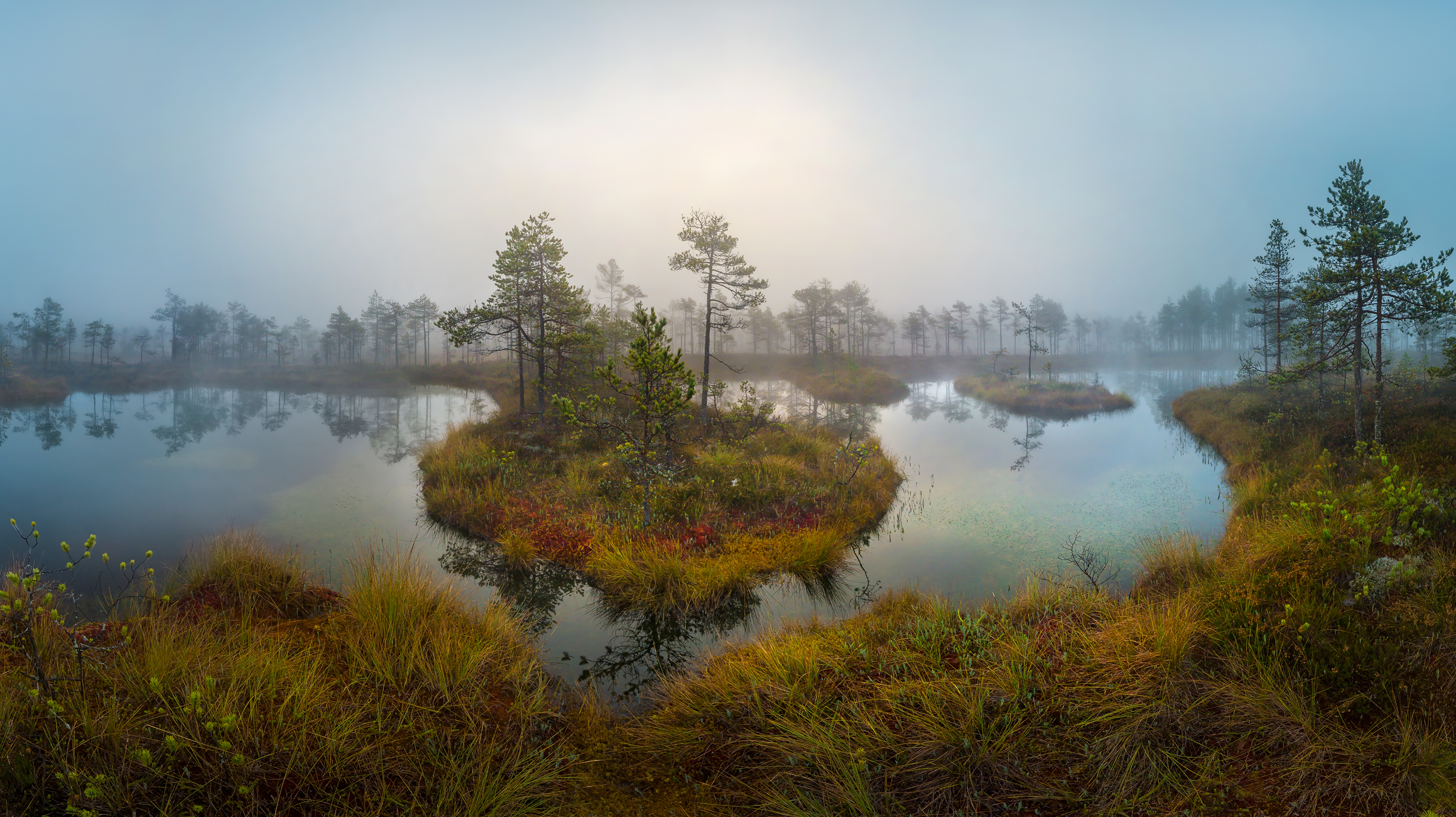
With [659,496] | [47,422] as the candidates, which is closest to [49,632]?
[659,496]

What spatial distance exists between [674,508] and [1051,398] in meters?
36.4

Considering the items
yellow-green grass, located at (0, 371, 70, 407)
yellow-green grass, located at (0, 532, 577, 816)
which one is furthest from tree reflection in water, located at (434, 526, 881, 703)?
yellow-green grass, located at (0, 371, 70, 407)

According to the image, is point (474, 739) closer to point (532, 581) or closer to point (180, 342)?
point (532, 581)

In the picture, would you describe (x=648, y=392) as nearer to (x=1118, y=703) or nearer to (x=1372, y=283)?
(x=1118, y=703)

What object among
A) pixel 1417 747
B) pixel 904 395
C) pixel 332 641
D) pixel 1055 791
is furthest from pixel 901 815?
pixel 904 395

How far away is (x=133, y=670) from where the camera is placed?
4242mm

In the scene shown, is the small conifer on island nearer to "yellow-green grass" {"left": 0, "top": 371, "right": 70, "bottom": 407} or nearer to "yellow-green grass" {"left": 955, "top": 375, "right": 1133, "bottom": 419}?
"yellow-green grass" {"left": 955, "top": 375, "right": 1133, "bottom": 419}

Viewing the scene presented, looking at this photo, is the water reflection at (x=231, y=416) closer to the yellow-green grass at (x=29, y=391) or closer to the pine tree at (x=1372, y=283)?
the yellow-green grass at (x=29, y=391)

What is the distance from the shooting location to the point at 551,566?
32.6 ft

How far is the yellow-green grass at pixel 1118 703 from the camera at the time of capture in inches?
154

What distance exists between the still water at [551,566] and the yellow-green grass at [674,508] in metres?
0.52

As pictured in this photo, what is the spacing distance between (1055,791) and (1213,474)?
17.7 meters

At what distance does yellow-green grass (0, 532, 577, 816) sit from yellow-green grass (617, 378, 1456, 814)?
1.42 m

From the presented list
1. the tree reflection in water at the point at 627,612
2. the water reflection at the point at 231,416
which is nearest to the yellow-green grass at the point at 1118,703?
the tree reflection in water at the point at 627,612
